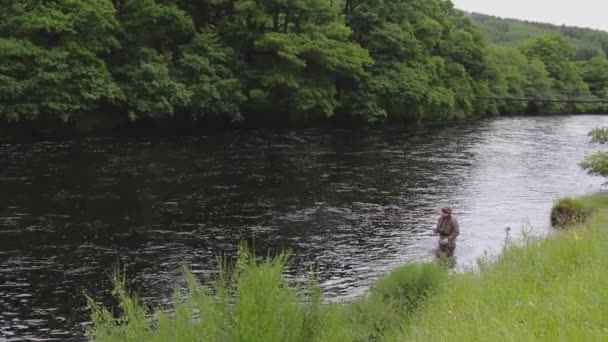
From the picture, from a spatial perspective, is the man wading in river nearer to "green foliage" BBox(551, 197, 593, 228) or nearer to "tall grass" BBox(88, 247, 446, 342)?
"green foliage" BBox(551, 197, 593, 228)

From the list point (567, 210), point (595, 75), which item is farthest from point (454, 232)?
point (595, 75)

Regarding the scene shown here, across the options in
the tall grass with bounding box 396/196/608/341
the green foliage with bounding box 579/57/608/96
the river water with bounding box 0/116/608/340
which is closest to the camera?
the tall grass with bounding box 396/196/608/341

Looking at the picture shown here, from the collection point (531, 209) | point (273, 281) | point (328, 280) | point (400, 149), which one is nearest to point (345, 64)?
point (400, 149)

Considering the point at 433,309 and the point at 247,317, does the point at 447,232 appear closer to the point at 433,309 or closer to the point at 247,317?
the point at 433,309

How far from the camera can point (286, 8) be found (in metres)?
51.3

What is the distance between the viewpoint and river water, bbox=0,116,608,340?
49.6 feet

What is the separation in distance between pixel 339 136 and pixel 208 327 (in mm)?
39904

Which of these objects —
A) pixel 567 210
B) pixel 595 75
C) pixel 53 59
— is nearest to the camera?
pixel 567 210

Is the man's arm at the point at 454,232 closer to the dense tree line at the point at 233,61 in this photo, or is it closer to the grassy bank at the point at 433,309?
the grassy bank at the point at 433,309

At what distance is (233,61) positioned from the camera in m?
49.5

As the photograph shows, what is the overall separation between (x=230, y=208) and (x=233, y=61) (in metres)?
28.5

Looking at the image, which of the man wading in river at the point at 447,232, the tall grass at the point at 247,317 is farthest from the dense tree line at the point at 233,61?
the tall grass at the point at 247,317

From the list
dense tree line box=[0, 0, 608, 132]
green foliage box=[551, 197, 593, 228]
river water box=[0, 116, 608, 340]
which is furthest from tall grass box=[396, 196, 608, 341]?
dense tree line box=[0, 0, 608, 132]

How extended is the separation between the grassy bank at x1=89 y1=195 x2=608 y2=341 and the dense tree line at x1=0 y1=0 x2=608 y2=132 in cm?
3161
